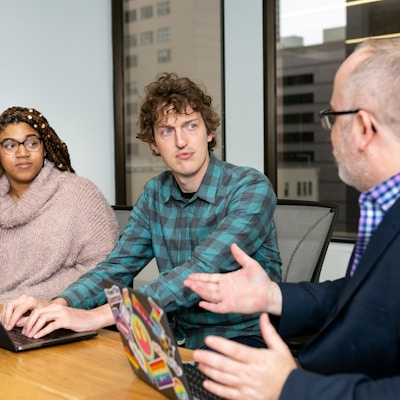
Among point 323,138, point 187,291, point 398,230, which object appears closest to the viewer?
point 398,230

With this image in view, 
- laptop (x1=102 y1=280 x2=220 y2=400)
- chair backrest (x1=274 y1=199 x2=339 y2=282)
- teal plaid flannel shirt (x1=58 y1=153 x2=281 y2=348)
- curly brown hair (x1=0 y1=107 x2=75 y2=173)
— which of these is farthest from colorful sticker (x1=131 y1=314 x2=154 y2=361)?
curly brown hair (x1=0 y1=107 x2=75 y2=173)

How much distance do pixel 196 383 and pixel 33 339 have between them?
0.53 meters

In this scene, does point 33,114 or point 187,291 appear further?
point 33,114

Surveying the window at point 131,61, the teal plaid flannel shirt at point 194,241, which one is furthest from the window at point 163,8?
the teal plaid flannel shirt at point 194,241

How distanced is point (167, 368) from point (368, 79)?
1.96 feet

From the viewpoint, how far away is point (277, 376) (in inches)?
36.9

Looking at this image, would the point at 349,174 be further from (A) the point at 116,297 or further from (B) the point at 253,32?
(B) the point at 253,32

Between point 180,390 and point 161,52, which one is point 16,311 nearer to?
point 180,390

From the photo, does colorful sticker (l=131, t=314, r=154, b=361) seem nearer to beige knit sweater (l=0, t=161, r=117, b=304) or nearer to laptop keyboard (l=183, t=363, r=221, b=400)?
laptop keyboard (l=183, t=363, r=221, b=400)

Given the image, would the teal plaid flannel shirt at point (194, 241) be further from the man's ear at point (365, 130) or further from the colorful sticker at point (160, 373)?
the man's ear at point (365, 130)

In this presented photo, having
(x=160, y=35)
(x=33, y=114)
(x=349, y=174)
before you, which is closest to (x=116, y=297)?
(x=349, y=174)

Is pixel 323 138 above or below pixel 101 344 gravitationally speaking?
above

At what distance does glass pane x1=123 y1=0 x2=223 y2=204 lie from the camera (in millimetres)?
4043

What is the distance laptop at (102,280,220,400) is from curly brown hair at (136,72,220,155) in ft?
3.09
